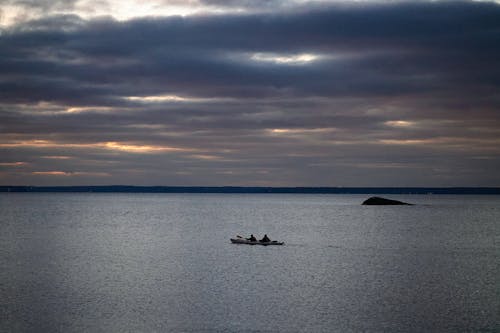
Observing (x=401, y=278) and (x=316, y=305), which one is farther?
(x=401, y=278)

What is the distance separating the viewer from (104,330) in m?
35.7

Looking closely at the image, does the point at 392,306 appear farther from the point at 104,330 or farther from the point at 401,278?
the point at 104,330

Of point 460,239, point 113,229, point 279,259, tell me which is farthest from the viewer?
point 113,229

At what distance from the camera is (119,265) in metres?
63.2

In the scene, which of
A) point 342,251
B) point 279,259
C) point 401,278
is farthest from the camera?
point 342,251

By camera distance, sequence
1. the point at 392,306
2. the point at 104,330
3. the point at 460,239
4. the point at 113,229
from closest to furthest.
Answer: the point at 104,330, the point at 392,306, the point at 460,239, the point at 113,229

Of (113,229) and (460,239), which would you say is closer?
(460,239)

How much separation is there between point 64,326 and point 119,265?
26.7m

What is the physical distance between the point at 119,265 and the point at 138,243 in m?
25.4

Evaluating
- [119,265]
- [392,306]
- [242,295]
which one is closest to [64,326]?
[242,295]

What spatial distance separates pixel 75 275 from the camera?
56.1 meters

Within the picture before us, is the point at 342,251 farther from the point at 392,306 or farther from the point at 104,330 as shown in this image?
the point at 104,330

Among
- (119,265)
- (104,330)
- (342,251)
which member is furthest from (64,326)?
(342,251)

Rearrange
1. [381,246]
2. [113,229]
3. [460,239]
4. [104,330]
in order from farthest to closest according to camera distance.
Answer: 1. [113,229]
2. [460,239]
3. [381,246]
4. [104,330]
